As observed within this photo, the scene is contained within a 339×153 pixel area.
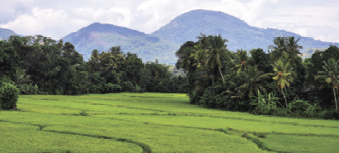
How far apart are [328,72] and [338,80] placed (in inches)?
50.5

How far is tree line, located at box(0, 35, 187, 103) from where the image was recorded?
59.0 m

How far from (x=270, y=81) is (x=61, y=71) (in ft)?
161

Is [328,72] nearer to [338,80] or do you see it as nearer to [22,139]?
[338,80]

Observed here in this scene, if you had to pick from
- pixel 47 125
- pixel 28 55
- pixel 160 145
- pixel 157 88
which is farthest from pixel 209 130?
pixel 157 88

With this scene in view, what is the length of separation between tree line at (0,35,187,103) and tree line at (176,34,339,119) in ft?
32.2

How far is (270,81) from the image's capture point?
39.4 m

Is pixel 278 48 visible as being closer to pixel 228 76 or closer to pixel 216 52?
pixel 228 76

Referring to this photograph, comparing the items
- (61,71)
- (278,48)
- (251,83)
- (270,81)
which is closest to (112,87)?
(61,71)

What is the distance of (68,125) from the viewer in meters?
19.7

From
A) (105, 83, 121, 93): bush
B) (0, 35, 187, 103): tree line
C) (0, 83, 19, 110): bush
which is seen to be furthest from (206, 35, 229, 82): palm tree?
(105, 83, 121, 93): bush

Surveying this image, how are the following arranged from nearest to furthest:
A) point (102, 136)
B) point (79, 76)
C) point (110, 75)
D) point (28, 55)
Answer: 1. point (102, 136)
2. point (28, 55)
3. point (79, 76)
4. point (110, 75)

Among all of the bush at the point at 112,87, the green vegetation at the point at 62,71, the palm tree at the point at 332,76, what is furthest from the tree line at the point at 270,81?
the bush at the point at 112,87

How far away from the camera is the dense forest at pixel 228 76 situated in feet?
109

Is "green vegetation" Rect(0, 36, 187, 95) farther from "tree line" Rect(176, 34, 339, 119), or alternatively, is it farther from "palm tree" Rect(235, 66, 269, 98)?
"palm tree" Rect(235, 66, 269, 98)
